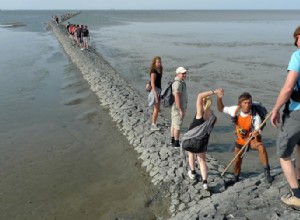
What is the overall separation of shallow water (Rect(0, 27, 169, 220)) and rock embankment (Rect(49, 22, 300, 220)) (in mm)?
264

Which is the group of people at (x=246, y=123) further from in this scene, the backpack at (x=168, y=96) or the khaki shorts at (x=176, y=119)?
the backpack at (x=168, y=96)

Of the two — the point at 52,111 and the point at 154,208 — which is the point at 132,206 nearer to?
the point at 154,208

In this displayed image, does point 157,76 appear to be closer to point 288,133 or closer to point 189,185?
point 189,185

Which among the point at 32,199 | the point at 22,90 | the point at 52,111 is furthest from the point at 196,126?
the point at 22,90

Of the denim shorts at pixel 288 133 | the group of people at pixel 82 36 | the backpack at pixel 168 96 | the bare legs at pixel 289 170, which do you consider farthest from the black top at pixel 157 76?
the group of people at pixel 82 36

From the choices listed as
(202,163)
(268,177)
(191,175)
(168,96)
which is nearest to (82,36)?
(168,96)

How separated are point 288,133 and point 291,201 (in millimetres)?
1084

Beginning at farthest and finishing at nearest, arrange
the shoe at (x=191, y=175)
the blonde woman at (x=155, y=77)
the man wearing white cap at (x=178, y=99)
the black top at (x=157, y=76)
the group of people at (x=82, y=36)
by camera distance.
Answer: the group of people at (x=82, y=36) → the black top at (x=157, y=76) → the blonde woman at (x=155, y=77) → the man wearing white cap at (x=178, y=99) → the shoe at (x=191, y=175)

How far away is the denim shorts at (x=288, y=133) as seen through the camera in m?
4.48

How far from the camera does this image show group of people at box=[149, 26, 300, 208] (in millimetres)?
4422

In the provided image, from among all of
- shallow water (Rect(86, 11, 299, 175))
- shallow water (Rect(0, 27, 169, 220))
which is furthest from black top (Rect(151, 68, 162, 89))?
shallow water (Rect(86, 11, 299, 175))

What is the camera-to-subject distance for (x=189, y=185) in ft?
21.6

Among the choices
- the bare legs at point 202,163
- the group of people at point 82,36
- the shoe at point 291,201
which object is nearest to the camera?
the shoe at point 291,201

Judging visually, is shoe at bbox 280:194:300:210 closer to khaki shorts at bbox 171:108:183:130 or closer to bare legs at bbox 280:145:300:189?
bare legs at bbox 280:145:300:189
